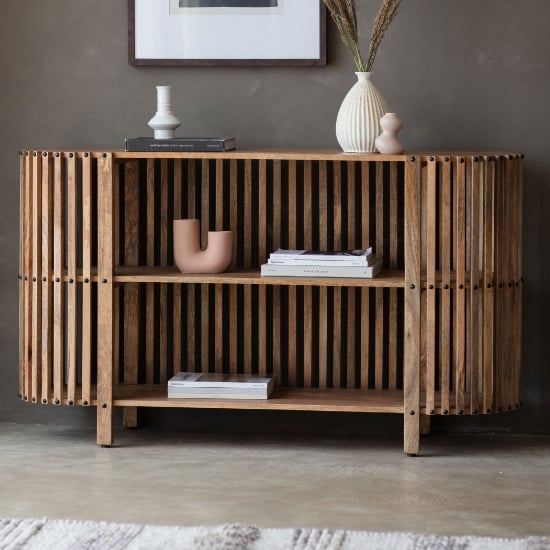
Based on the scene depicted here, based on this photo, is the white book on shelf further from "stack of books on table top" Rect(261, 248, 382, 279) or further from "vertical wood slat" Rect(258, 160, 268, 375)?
"stack of books on table top" Rect(261, 248, 382, 279)

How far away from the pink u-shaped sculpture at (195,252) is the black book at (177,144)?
0.29 meters

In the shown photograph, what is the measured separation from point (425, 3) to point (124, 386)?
1707mm

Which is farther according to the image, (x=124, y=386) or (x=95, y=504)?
(x=124, y=386)

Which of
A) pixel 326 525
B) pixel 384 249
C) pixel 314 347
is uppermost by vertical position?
pixel 384 249

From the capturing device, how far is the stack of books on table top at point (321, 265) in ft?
11.5

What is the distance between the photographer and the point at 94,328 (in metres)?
3.97

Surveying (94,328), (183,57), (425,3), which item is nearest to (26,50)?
(183,57)

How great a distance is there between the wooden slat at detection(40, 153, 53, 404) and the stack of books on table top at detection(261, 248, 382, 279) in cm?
71

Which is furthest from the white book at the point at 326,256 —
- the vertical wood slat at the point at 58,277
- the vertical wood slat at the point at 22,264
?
the vertical wood slat at the point at 22,264

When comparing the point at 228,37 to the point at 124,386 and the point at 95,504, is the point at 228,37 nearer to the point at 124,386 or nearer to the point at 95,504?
the point at 124,386

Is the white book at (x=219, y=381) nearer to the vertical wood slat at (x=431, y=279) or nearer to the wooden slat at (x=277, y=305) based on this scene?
the wooden slat at (x=277, y=305)

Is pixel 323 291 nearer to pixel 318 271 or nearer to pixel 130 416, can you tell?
pixel 318 271

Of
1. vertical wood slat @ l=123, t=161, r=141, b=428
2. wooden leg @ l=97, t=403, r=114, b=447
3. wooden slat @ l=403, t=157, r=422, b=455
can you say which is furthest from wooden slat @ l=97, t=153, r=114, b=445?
wooden slat @ l=403, t=157, r=422, b=455

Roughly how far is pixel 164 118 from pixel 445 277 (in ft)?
3.50
